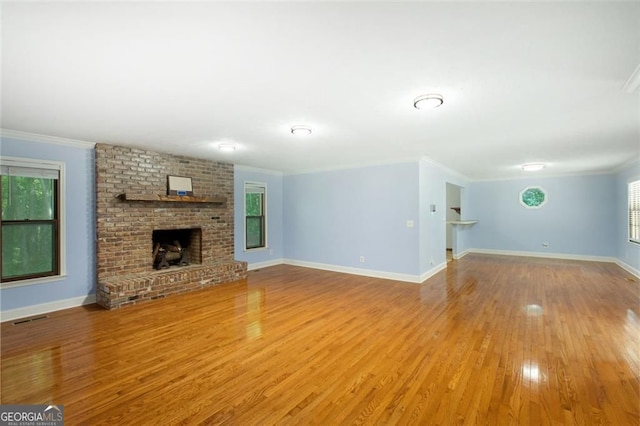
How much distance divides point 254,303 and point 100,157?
3.22 metres

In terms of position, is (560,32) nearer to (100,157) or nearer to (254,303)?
(254,303)

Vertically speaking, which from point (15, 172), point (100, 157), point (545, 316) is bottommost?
point (545, 316)

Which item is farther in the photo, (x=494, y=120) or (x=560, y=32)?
(x=494, y=120)

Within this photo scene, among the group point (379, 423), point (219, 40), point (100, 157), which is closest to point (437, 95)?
point (219, 40)

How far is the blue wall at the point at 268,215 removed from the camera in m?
6.63

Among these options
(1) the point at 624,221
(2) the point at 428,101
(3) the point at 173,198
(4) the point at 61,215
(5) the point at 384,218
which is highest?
(2) the point at 428,101

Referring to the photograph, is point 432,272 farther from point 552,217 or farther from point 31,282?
point 31,282

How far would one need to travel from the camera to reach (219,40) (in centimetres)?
178

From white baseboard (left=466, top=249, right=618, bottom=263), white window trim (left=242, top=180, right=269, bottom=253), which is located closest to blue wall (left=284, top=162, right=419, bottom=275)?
white window trim (left=242, top=180, right=269, bottom=253)

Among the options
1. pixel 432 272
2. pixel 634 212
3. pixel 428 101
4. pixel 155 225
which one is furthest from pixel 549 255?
pixel 155 225

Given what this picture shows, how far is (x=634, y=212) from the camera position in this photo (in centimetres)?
629

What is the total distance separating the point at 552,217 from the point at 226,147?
900 centimetres

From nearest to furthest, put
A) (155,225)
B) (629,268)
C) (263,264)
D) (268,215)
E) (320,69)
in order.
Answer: (320,69) → (155,225) → (629,268) → (263,264) → (268,215)

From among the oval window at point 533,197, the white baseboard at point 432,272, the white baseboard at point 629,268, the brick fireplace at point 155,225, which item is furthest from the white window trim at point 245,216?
the white baseboard at point 629,268
